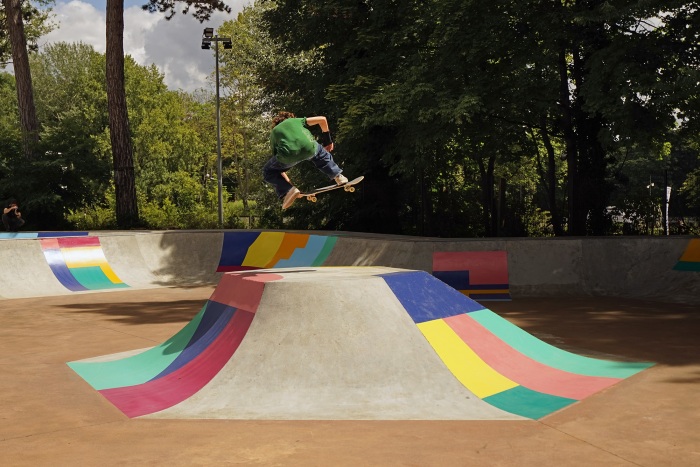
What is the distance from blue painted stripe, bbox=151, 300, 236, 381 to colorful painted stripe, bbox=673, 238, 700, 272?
35.7 feet

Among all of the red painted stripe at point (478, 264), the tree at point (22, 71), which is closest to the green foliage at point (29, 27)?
the tree at point (22, 71)

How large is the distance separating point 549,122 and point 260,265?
34.8 feet

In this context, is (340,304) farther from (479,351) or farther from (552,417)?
(552,417)

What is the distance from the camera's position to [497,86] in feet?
63.7

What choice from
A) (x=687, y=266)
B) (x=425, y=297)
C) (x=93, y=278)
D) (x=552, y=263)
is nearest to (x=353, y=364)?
(x=425, y=297)

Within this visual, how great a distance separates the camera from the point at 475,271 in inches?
624

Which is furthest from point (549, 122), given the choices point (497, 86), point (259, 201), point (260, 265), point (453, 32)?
point (259, 201)

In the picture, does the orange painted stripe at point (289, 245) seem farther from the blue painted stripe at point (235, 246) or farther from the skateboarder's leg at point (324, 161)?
the skateboarder's leg at point (324, 161)

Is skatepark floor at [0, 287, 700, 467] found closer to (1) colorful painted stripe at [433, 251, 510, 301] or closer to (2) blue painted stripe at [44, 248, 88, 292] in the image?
(1) colorful painted stripe at [433, 251, 510, 301]

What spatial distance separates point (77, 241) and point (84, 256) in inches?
19.4

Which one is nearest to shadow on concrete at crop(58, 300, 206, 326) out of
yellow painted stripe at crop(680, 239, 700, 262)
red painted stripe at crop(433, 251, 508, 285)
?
red painted stripe at crop(433, 251, 508, 285)

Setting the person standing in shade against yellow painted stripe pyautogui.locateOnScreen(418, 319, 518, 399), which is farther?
the person standing in shade

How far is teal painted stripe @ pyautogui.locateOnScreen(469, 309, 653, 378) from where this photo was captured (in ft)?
27.3

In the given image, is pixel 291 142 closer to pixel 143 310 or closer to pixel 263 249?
pixel 143 310
